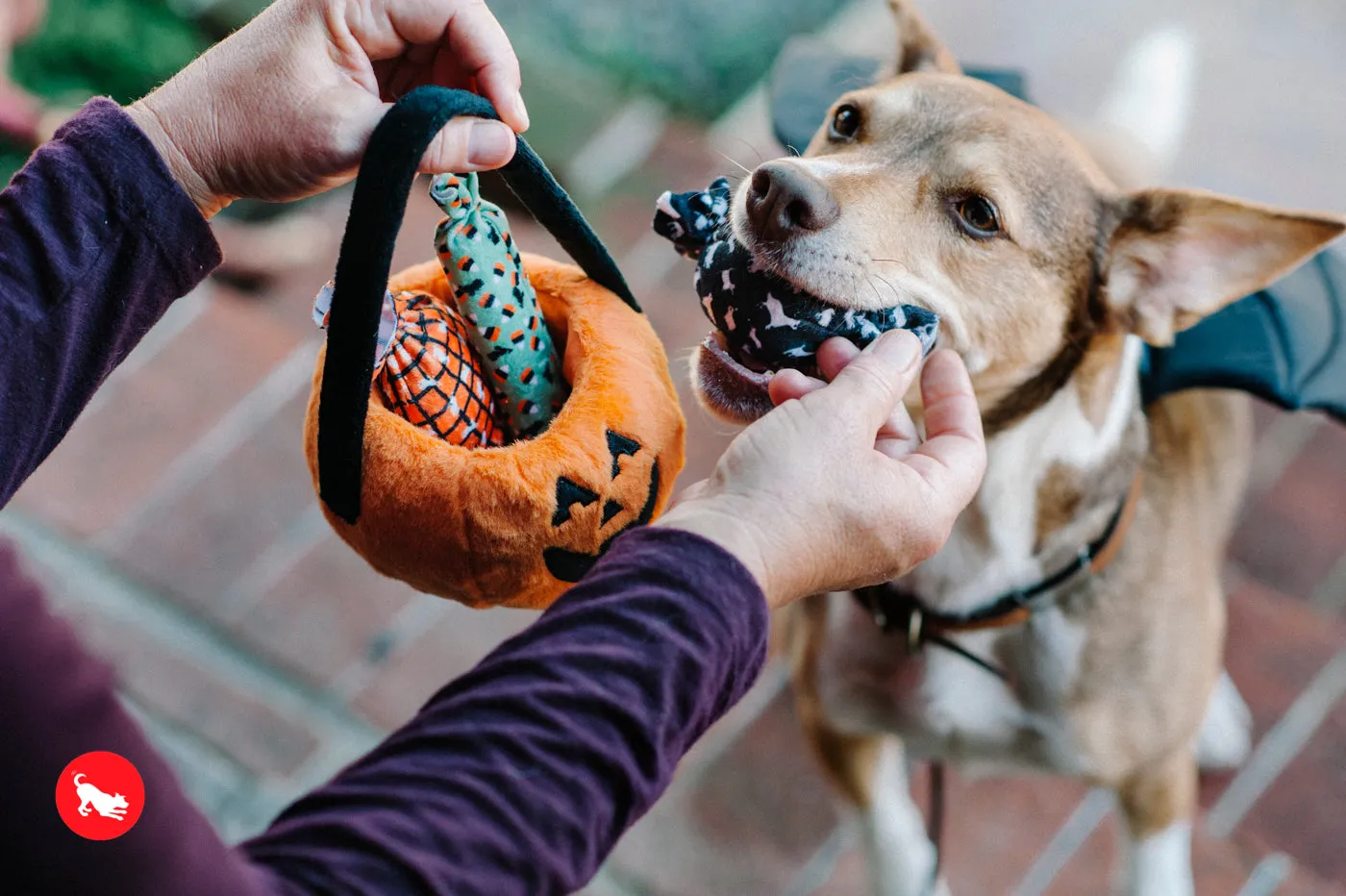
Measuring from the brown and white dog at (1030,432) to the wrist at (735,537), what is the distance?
0.81 feet

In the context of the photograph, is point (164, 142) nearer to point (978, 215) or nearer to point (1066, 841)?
point (978, 215)

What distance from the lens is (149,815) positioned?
1.79ft

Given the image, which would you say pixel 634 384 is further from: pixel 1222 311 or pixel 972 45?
pixel 972 45

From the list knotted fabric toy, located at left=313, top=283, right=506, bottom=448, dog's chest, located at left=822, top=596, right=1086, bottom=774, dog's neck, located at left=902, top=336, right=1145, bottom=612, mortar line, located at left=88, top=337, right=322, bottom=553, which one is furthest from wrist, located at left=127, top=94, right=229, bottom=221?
mortar line, located at left=88, top=337, right=322, bottom=553

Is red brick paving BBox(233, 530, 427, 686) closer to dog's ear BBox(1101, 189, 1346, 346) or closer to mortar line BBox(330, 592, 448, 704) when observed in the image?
mortar line BBox(330, 592, 448, 704)

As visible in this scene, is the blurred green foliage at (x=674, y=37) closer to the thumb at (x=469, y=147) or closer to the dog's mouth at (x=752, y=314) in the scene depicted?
the dog's mouth at (x=752, y=314)

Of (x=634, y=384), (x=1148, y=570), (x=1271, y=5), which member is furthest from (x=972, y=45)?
(x=634, y=384)

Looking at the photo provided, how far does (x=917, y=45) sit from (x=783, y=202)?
49 cm

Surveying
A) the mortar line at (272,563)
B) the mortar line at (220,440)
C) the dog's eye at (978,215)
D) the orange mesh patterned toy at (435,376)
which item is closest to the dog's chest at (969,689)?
the dog's eye at (978,215)

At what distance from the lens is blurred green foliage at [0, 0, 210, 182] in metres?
2.31

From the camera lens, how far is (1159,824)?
56.3 inches

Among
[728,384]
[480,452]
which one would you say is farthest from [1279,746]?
[480,452]

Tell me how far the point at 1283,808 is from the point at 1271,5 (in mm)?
1988

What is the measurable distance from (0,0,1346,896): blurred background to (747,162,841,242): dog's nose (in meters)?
0.34
